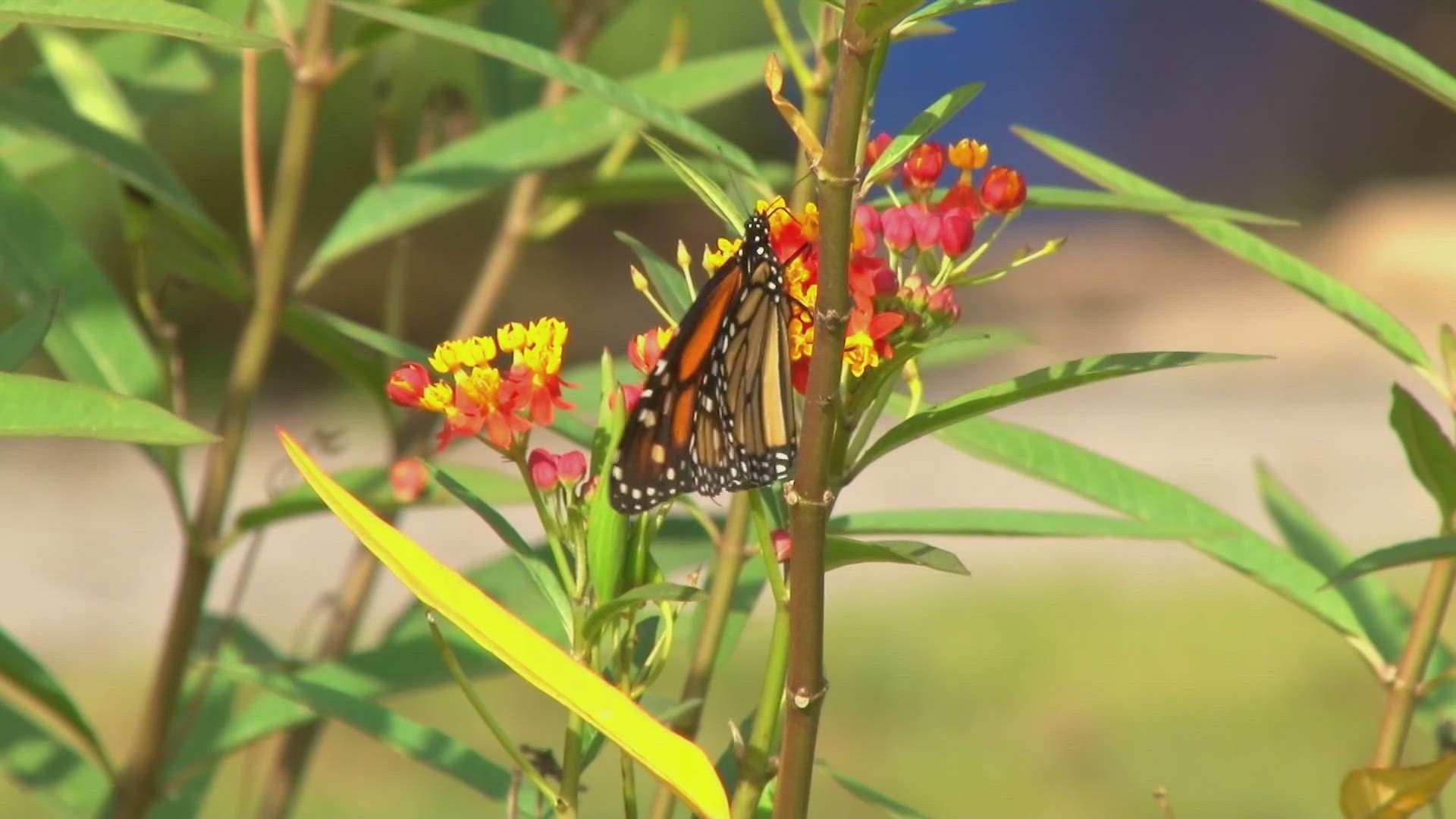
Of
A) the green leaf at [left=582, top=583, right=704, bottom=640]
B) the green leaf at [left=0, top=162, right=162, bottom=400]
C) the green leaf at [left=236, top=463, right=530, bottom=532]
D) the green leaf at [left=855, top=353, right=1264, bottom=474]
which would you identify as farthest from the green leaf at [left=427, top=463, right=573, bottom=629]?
the green leaf at [left=0, top=162, right=162, bottom=400]

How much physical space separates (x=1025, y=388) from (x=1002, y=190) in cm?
11

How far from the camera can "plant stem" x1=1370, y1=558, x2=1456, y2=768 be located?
77 cm

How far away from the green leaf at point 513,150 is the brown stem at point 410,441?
0.05 meters

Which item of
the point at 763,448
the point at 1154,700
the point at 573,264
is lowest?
the point at 763,448

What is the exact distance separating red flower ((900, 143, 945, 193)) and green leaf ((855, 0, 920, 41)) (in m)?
0.21

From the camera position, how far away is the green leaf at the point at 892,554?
21.5 inches

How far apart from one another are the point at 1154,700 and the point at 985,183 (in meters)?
3.30

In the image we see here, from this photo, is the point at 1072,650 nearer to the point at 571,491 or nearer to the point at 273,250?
the point at 273,250

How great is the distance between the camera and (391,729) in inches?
32.7

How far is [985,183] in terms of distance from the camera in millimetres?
663

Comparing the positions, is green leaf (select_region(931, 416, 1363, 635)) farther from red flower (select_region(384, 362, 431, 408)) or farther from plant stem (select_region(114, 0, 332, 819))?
plant stem (select_region(114, 0, 332, 819))

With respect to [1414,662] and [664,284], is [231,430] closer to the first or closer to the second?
[664,284]

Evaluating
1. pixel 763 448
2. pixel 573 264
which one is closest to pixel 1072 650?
pixel 763 448

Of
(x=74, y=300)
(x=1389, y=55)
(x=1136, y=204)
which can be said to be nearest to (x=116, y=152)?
(x=74, y=300)
